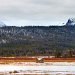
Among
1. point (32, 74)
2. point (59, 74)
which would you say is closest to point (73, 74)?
point (59, 74)

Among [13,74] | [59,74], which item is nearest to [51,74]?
[59,74]

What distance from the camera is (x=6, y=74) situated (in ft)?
204

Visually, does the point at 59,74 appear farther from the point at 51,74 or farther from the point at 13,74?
the point at 13,74

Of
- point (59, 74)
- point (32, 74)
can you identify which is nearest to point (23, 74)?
point (32, 74)

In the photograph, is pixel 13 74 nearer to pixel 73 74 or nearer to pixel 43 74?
pixel 43 74

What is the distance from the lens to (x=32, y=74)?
62.8 metres

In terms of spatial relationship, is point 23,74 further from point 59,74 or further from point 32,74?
point 59,74

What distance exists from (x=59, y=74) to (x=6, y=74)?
819 centimetres

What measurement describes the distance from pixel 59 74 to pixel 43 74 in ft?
9.39

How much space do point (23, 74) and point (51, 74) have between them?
14.8 feet

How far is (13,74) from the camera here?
62812 millimetres

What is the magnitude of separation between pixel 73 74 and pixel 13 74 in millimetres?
9440

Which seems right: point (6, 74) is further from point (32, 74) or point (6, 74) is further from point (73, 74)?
point (73, 74)

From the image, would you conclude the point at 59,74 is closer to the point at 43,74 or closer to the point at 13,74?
the point at 43,74
